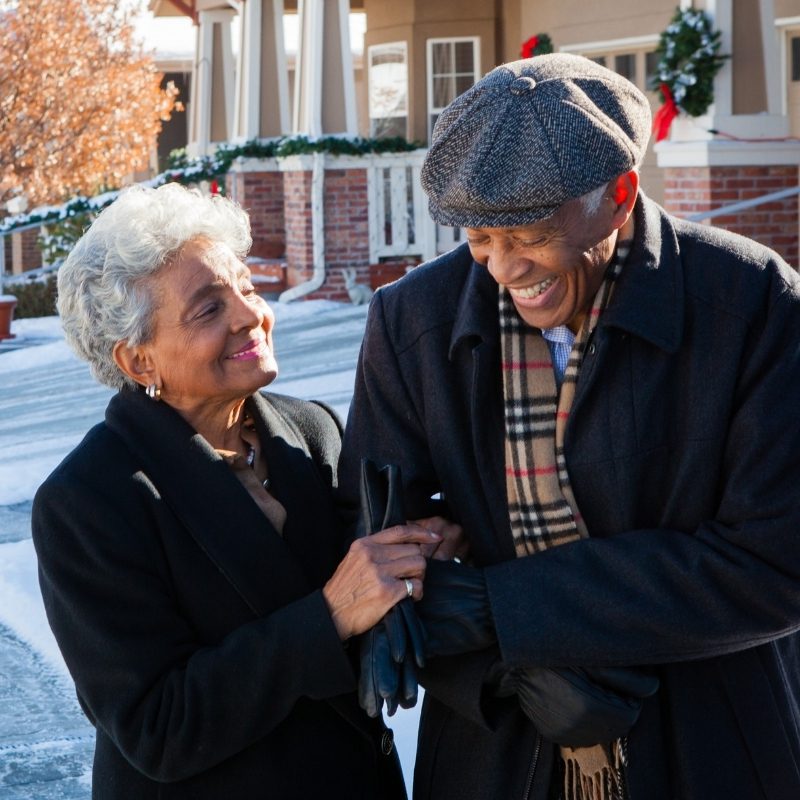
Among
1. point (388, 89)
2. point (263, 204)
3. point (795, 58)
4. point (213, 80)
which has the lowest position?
point (263, 204)

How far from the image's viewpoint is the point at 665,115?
30.7 ft

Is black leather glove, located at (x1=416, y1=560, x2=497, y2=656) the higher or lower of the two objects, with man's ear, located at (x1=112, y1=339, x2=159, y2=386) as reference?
lower

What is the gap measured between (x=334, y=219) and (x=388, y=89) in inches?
146

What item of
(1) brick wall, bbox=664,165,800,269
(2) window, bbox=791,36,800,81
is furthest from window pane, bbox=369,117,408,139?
(1) brick wall, bbox=664,165,800,269

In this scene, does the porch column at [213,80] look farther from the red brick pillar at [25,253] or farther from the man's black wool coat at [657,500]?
the man's black wool coat at [657,500]

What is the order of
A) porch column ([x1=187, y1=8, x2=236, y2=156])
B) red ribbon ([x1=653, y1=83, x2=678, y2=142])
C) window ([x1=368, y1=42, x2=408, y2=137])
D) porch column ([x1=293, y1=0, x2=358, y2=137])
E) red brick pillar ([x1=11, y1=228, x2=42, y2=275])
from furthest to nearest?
red brick pillar ([x1=11, y1=228, x2=42, y2=275]) → porch column ([x1=187, y1=8, x2=236, y2=156]) → window ([x1=368, y1=42, x2=408, y2=137]) → porch column ([x1=293, y1=0, x2=358, y2=137]) → red ribbon ([x1=653, y1=83, x2=678, y2=142])

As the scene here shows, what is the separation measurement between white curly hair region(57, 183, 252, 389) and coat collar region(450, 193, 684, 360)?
0.48 meters

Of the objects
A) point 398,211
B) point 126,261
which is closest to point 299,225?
point 398,211

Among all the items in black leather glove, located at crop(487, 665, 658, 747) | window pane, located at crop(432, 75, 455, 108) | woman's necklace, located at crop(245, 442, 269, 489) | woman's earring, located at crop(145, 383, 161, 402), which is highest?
window pane, located at crop(432, 75, 455, 108)

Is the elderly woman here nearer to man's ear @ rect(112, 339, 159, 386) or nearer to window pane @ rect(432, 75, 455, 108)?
man's ear @ rect(112, 339, 159, 386)

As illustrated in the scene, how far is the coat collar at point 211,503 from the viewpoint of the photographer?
2271 millimetres

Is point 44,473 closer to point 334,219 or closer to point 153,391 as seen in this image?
point 153,391

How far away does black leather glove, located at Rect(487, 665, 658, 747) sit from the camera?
6.60ft

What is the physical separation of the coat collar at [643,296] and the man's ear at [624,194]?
0.06m
